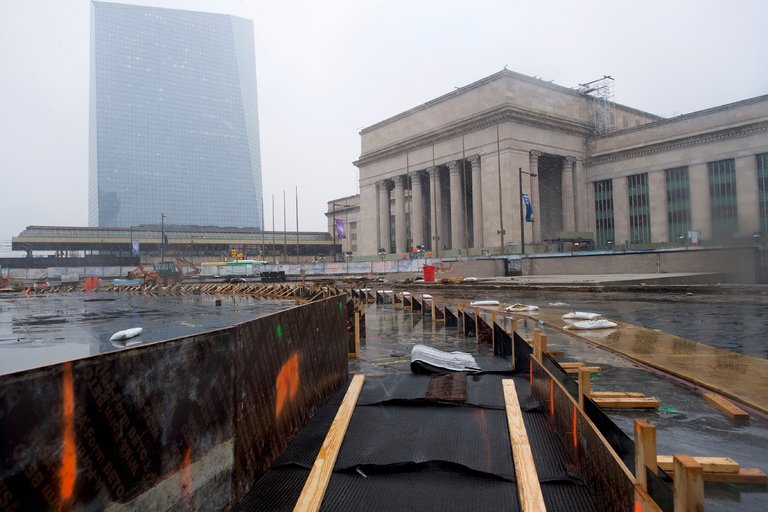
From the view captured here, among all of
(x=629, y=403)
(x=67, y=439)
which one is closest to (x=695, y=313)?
(x=629, y=403)

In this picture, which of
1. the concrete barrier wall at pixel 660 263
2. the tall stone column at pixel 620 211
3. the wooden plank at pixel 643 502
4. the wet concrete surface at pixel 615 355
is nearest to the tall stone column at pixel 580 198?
the tall stone column at pixel 620 211

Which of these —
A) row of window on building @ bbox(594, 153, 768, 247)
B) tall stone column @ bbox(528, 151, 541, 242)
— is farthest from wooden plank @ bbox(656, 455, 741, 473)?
tall stone column @ bbox(528, 151, 541, 242)

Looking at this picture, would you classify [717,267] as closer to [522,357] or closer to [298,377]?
[522,357]

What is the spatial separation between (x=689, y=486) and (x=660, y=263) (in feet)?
117

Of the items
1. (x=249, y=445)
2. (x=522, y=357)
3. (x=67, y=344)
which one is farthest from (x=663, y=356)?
(x=67, y=344)

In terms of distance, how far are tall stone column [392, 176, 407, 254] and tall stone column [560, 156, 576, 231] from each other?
76.8ft

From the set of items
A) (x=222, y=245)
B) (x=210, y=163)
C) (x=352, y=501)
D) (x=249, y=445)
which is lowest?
(x=352, y=501)

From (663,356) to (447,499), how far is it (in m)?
6.15

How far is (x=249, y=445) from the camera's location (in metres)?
4.08

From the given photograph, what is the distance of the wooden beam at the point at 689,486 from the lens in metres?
2.34

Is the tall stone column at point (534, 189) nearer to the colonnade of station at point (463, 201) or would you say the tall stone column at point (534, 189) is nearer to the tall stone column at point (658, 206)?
the colonnade of station at point (463, 201)

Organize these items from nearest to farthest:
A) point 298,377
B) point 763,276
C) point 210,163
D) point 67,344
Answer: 1. point 298,377
2. point 67,344
3. point 763,276
4. point 210,163

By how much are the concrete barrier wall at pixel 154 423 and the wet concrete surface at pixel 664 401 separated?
138 inches

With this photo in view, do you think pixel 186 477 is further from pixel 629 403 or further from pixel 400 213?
pixel 400 213
